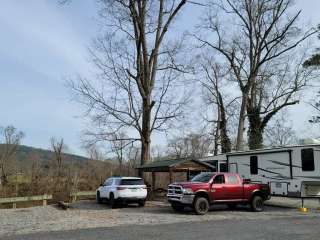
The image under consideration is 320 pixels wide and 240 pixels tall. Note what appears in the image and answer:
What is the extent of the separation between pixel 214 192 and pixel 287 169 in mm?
5295

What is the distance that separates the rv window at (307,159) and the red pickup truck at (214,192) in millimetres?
2289

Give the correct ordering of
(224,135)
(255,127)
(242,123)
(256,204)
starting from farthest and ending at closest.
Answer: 1. (224,135)
2. (255,127)
3. (242,123)
4. (256,204)

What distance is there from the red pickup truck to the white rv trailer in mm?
1528

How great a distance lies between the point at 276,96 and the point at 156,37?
16.1 m

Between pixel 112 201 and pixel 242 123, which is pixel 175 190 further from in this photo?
pixel 242 123

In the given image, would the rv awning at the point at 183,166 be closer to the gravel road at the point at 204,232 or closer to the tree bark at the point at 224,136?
the gravel road at the point at 204,232

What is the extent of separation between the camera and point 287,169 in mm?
24312

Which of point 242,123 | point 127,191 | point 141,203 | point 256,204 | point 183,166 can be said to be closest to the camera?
point 256,204

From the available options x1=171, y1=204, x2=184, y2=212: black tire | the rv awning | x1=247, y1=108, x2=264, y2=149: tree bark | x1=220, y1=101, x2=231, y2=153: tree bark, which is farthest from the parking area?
x1=220, y1=101, x2=231, y2=153: tree bark

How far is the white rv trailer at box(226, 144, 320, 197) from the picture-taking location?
22.8 meters

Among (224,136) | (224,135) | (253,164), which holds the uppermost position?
(224,135)

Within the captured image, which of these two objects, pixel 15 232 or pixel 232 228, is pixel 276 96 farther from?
pixel 15 232

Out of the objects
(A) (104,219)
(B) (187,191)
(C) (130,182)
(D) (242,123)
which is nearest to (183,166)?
(C) (130,182)

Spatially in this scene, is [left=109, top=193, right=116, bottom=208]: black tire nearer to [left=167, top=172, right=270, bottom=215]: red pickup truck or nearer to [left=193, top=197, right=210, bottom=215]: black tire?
[left=167, top=172, right=270, bottom=215]: red pickup truck
